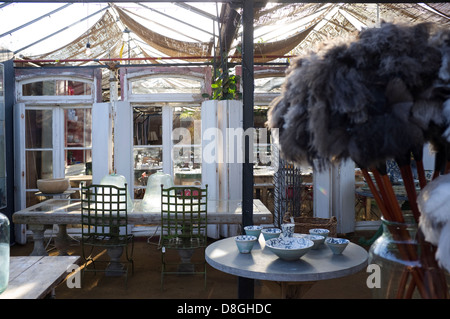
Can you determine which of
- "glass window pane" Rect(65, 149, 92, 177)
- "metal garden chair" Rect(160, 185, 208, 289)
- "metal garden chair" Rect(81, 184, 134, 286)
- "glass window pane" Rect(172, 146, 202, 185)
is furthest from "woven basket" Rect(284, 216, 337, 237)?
"glass window pane" Rect(65, 149, 92, 177)

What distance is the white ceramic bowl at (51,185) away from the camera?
18.4 feet

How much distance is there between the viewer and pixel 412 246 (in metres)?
1.15

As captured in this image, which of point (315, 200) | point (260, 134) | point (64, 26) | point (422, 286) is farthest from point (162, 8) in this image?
point (422, 286)

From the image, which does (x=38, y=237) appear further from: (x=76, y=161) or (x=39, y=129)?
(x=39, y=129)

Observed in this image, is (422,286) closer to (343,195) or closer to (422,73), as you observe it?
(422,73)

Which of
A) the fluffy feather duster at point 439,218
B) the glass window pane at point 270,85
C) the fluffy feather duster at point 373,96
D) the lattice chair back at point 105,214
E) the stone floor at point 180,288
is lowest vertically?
the stone floor at point 180,288

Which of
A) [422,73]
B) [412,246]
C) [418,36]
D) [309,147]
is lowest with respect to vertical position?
[412,246]

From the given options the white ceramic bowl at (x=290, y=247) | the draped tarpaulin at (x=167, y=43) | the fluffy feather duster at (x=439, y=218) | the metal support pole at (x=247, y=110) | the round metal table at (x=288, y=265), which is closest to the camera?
the fluffy feather duster at (x=439, y=218)

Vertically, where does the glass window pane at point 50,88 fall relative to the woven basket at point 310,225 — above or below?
above

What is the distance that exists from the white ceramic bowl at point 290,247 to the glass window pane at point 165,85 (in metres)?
4.41

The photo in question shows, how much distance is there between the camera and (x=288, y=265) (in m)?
2.11

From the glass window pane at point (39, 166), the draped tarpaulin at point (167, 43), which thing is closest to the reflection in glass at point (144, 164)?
the glass window pane at point (39, 166)

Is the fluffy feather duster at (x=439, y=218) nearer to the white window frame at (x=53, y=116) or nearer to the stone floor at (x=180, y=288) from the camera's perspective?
the stone floor at (x=180, y=288)

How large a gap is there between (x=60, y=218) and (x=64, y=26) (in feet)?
9.13
